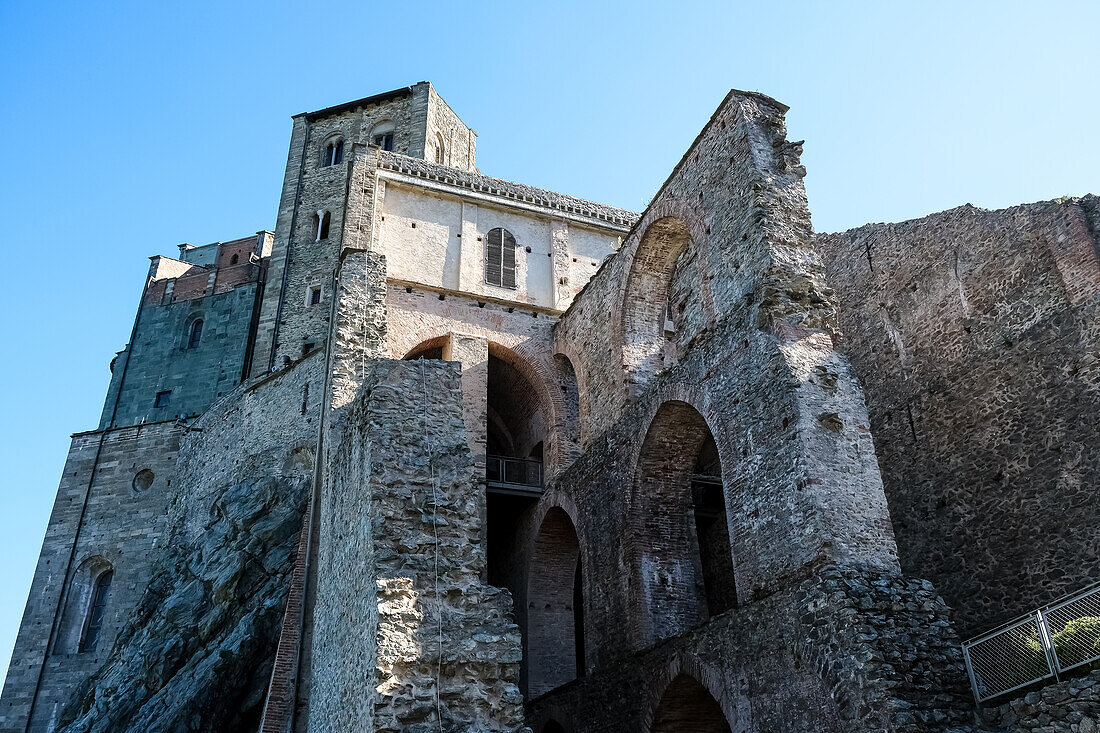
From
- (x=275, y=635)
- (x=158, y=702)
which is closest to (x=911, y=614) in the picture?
(x=275, y=635)

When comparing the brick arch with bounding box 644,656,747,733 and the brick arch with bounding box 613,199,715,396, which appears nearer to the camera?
the brick arch with bounding box 644,656,747,733

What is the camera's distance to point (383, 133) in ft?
95.3

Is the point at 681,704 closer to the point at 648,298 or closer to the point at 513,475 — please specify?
the point at 648,298

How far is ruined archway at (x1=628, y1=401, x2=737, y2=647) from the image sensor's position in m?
12.2

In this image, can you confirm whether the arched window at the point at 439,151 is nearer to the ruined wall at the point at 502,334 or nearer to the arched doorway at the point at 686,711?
the ruined wall at the point at 502,334

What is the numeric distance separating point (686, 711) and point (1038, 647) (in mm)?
5029

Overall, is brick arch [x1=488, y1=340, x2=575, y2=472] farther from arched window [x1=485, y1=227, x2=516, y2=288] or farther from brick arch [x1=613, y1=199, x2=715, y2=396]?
brick arch [x1=613, y1=199, x2=715, y2=396]

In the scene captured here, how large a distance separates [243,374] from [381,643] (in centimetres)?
2082

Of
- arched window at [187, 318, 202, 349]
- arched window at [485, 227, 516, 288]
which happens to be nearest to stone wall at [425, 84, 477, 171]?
arched window at [485, 227, 516, 288]

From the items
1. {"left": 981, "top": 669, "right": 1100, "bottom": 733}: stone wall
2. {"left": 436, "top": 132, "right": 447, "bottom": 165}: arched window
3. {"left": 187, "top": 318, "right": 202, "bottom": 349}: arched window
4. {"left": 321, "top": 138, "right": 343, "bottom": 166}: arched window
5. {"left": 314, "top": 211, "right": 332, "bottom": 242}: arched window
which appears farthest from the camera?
{"left": 436, "top": 132, "right": 447, "bottom": 165}: arched window

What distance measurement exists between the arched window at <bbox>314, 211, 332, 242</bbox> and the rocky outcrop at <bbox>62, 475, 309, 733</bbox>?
1030 centimetres

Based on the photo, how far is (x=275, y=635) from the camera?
13969 mm

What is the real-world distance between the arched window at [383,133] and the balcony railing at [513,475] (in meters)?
14.5

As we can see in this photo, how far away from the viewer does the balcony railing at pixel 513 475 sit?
55.5ft
